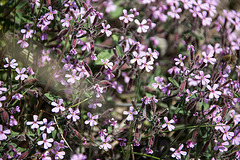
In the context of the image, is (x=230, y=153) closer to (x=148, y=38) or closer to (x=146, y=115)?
(x=146, y=115)

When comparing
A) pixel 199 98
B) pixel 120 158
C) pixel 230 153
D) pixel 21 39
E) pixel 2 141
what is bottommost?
pixel 120 158

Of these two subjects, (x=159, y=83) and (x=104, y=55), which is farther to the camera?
(x=104, y=55)

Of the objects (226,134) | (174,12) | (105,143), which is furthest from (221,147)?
(174,12)

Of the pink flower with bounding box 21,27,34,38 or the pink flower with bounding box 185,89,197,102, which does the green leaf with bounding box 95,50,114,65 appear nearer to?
the pink flower with bounding box 21,27,34,38

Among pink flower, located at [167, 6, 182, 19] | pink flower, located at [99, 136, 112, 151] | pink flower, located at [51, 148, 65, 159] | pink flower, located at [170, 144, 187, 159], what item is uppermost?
pink flower, located at [167, 6, 182, 19]

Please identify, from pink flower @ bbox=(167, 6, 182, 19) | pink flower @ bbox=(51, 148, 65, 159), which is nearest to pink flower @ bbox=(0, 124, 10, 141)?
pink flower @ bbox=(51, 148, 65, 159)

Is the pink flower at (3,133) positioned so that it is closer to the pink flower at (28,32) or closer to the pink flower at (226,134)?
the pink flower at (28,32)

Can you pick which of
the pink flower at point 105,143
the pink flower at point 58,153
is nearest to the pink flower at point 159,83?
the pink flower at point 105,143

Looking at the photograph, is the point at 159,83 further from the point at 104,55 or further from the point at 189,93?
the point at 104,55

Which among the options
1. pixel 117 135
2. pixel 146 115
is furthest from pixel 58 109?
pixel 146 115

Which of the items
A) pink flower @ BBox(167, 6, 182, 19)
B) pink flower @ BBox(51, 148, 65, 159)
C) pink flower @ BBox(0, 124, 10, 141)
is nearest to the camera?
pink flower @ BBox(0, 124, 10, 141)

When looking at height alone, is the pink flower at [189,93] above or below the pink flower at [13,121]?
above
